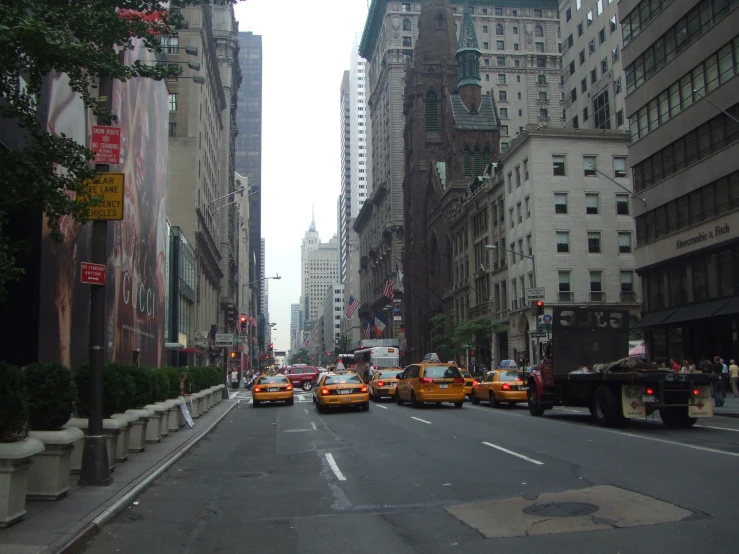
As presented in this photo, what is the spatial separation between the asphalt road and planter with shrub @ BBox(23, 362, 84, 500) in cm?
104

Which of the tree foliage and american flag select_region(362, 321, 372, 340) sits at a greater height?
american flag select_region(362, 321, 372, 340)

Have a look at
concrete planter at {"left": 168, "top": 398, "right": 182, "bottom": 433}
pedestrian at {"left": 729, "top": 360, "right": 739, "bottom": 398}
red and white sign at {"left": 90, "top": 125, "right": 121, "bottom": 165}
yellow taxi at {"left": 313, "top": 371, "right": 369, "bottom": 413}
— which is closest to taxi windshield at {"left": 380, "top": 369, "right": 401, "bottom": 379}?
yellow taxi at {"left": 313, "top": 371, "right": 369, "bottom": 413}

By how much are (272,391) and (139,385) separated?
1829cm

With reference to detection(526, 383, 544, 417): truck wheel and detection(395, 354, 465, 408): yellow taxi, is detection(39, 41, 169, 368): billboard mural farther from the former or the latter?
detection(526, 383, 544, 417): truck wheel

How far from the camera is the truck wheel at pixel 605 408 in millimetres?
18688

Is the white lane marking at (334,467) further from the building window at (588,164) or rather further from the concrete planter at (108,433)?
the building window at (588,164)

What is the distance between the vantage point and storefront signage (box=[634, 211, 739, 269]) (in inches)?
1355

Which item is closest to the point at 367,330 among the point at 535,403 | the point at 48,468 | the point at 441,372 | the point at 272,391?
the point at 272,391

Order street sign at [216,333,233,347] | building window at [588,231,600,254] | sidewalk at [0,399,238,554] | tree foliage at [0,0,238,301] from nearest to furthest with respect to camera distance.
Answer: sidewalk at [0,399,238,554], tree foliage at [0,0,238,301], street sign at [216,333,233,347], building window at [588,231,600,254]

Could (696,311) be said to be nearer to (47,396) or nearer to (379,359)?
(379,359)

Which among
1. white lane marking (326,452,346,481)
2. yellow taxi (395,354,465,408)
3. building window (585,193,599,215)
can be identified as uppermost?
building window (585,193,599,215)

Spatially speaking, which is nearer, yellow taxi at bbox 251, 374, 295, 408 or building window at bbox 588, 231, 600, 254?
yellow taxi at bbox 251, 374, 295, 408

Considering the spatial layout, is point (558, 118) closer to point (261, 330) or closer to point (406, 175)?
point (406, 175)

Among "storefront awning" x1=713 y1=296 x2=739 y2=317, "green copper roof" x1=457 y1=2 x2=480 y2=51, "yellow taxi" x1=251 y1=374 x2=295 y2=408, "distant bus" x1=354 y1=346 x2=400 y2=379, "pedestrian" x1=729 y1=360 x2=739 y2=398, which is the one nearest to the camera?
"pedestrian" x1=729 y1=360 x2=739 y2=398
